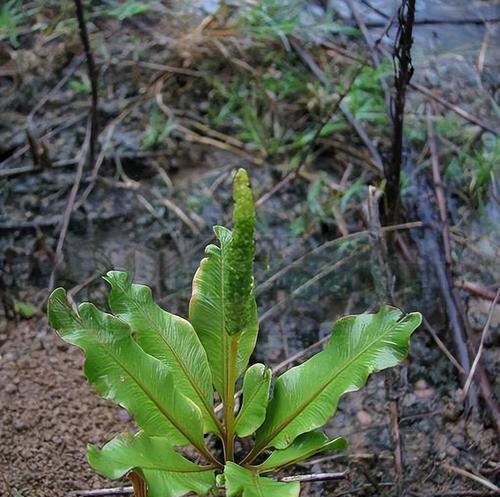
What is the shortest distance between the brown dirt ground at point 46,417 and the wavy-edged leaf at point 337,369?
37 cm

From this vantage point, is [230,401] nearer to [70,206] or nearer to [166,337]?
[166,337]

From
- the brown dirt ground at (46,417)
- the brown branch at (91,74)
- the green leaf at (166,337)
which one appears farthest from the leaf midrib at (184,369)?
the brown branch at (91,74)

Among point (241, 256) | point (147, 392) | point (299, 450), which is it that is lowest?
point (299, 450)

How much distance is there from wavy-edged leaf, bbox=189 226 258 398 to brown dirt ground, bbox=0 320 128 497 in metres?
0.33

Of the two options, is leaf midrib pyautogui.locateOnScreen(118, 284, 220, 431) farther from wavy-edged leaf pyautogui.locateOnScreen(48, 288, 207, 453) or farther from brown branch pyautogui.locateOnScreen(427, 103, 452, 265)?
brown branch pyautogui.locateOnScreen(427, 103, 452, 265)

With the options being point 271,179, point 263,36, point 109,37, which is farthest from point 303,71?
point 109,37

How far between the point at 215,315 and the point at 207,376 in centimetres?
10

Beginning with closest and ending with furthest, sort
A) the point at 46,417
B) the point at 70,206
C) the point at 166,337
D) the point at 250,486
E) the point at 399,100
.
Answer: the point at 250,486
the point at 166,337
the point at 46,417
the point at 399,100
the point at 70,206

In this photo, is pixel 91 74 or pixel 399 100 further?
pixel 91 74

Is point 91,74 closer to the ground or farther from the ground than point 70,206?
farther from the ground

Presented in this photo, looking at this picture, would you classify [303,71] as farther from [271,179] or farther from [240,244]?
[240,244]

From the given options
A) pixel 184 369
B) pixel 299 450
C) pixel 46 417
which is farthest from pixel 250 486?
pixel 46 417

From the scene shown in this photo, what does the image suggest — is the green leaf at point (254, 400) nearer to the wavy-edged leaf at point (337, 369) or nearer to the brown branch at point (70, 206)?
the wavy-edged leaf at point (337, 369)

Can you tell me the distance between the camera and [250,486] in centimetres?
107
